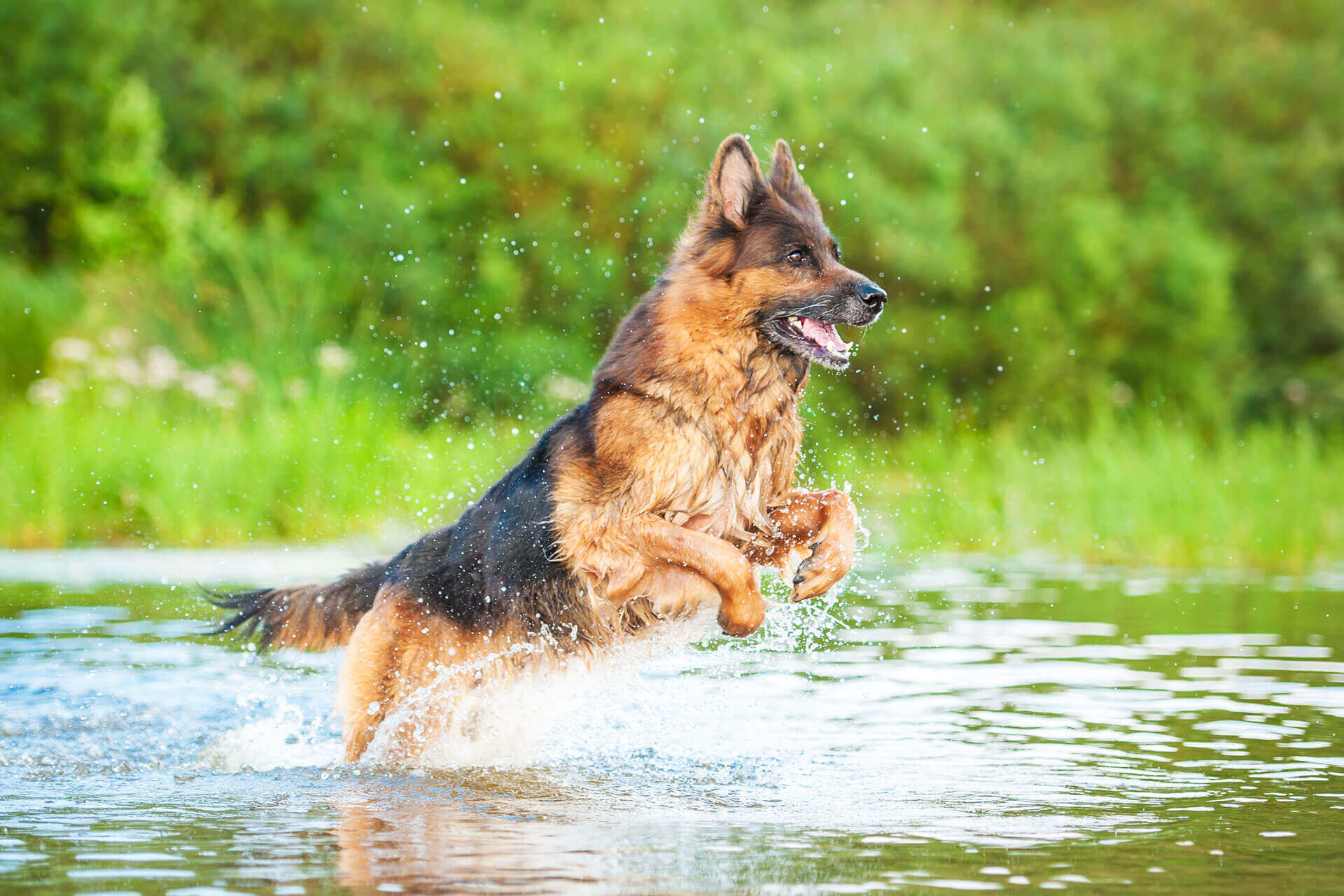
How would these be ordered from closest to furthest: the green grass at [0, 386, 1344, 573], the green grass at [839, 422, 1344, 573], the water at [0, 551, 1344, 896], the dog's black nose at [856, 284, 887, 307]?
1. the water at [0, 551, 1344, 896]
2. the dog's black nose at [856, 284, 887, 307]
3. the green grass at [839, 422, 1344, 573]
4. the green grass at [0, 386, 1344, 573]

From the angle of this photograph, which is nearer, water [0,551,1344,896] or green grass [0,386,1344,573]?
water [0,551,1344,896]

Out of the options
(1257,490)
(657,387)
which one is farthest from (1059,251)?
(657,387)

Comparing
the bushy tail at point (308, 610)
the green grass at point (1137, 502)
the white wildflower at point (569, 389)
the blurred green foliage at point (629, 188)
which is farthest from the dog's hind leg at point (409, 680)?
the blurred green foliage at point (629, 188)

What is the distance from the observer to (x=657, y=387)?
6090 millimetres

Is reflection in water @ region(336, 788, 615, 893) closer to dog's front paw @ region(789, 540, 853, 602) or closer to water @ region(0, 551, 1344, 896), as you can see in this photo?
water @ region(0, 551, 1344, 896)

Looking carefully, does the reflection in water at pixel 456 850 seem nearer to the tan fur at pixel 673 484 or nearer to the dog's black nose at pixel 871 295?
the tan fur at pixel 673 484

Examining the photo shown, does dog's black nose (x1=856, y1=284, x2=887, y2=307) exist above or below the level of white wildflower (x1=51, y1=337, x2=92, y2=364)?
below

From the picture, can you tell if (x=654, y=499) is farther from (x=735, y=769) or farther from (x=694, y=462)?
(x=735, y=769)

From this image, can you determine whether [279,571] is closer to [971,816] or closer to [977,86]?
[971,816]

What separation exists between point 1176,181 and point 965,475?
2315cm

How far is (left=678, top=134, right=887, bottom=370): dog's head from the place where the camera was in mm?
6160

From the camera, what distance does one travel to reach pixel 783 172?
6535mm

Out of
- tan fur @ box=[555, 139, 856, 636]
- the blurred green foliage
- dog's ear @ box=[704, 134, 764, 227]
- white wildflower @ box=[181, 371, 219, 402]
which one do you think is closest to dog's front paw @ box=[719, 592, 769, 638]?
tan fur @ box=[555, 139, 856, 636]

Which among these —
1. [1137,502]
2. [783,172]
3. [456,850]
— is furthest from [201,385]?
[456,850]
